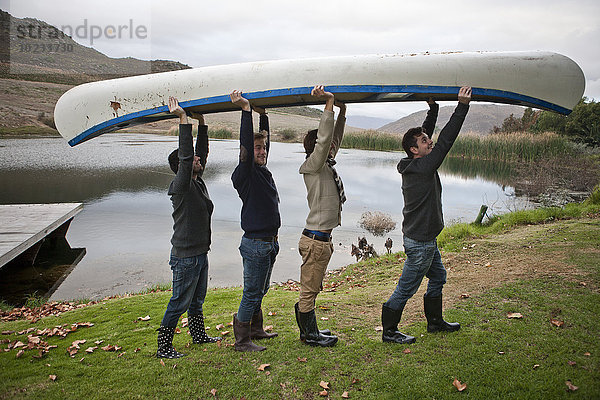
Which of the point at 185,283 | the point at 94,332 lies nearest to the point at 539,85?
the point at 185,283

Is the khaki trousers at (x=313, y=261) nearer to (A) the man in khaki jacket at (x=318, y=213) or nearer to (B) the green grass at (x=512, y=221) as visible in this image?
(A) the man in khaki jacket at (x=318, y=213)

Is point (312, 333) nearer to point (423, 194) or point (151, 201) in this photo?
point (423, 194)

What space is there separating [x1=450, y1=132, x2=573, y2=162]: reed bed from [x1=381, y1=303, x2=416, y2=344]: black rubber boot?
58.5 feet

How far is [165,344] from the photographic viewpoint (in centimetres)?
341

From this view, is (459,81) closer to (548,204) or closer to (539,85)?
(539,85)

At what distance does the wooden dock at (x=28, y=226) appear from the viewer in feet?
25.8

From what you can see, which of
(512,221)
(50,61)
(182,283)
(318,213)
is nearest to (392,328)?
(318,213)

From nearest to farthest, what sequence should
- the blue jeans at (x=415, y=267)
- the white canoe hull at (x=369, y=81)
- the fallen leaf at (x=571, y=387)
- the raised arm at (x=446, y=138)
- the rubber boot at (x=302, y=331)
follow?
the fallen leaf at (x=571, y=387) < the raised arm at (x=446, y=138) < the blue jeans at (x=415, y=267) < the white canoe hull at (x=369, y=81) < the rubber boot at (x=302, y=331)

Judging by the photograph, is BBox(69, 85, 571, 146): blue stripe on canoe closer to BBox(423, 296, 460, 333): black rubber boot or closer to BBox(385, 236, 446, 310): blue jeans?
BBox(385, 236, 446, 310): blue jeans

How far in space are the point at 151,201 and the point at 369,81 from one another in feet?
47.2

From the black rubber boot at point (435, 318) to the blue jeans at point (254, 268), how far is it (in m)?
1.49

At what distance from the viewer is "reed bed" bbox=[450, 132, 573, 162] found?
18703 mm

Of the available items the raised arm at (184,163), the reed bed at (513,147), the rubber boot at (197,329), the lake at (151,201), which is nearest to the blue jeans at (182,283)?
the rubber boot at (197,329)

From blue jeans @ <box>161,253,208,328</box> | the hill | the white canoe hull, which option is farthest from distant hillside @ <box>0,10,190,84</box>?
blue jeans @ <box>161,253,208,328</box>
